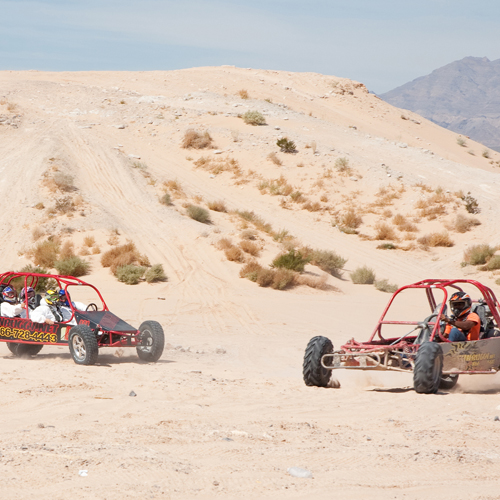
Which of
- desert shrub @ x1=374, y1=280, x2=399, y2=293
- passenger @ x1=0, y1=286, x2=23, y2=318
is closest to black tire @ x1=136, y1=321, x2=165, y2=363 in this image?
passenger @ x1=0, y1=286, x2=23, y2=318

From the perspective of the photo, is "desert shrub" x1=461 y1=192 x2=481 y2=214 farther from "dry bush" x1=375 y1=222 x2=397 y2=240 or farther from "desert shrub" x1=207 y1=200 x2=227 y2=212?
"desert shrub" x1=207 y1=200 x2=227 y2=212

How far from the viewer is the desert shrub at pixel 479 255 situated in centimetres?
2545

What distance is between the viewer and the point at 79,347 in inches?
427

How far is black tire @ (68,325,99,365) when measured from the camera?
1057cm

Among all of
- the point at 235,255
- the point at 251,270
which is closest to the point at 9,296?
the point at 251,270

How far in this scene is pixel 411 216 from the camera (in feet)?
99.6

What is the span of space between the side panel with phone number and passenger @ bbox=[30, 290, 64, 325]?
0.31ft

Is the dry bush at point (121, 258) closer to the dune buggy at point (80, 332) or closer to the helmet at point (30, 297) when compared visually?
the helmet at point (30, 297)

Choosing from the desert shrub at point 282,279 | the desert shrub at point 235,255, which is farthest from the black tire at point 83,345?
the desert shrub at point 235,255

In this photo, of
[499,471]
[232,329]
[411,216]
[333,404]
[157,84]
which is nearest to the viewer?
[499,471]

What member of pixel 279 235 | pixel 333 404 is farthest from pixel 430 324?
pixel 279 235

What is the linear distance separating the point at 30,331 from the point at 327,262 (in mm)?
13574

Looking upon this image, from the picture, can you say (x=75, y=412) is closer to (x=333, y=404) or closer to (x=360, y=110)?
(x=333, y=404)

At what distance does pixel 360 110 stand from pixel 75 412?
172ft
